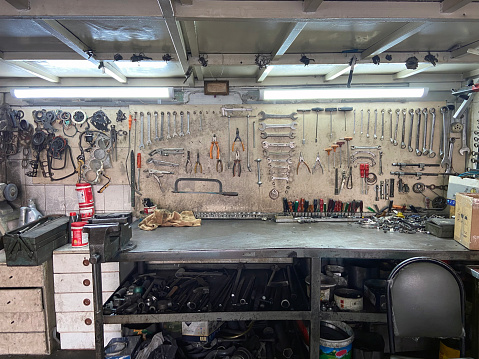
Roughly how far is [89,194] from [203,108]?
4.69ft

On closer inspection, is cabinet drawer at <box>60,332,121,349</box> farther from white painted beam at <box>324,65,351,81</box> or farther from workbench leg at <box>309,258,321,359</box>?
white painted beam at <box>324,65,351,81</box>

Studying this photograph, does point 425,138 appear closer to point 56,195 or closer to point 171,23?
point 171,23

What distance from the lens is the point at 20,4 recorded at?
1417mm

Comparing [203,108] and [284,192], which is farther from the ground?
[203,108]

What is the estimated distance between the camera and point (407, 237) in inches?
89.0

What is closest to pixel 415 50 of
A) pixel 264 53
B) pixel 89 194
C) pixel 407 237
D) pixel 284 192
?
pixel 264 53

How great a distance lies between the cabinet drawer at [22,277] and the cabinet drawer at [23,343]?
44 cm

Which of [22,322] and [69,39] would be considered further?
[22,322]

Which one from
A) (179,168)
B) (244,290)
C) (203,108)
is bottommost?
(244,290)

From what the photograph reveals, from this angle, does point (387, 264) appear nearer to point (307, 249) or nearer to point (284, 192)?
point (307, 249)

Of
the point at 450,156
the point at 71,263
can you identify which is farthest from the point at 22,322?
the point at 450,156

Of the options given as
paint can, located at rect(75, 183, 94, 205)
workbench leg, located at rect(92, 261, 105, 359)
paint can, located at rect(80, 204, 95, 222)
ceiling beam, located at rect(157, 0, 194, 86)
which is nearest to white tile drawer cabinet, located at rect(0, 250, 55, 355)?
paint can, located at rect(80, 204, 95, 222)

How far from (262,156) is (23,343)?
2.69 m

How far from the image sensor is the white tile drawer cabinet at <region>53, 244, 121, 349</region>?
8.05ft
